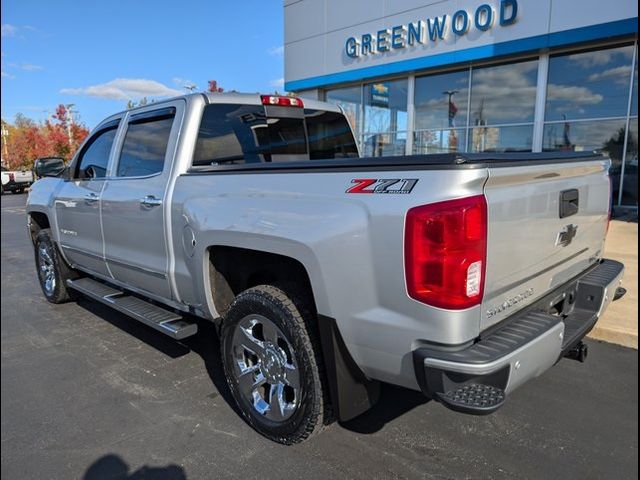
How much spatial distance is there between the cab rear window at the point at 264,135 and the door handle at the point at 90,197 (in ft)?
4.65

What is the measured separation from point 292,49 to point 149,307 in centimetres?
1519

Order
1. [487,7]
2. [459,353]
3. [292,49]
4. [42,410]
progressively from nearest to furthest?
[459,353], [42,410], [487,7], [292,49]

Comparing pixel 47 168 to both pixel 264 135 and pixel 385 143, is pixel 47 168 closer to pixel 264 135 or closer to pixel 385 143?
pixel 264 135

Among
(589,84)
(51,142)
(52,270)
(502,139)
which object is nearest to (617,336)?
(52,270)

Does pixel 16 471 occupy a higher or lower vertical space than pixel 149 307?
lower

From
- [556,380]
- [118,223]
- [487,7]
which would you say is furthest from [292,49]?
[556,380]

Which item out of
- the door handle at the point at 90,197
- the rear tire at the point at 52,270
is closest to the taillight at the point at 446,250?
the door handle at the point at 90,197

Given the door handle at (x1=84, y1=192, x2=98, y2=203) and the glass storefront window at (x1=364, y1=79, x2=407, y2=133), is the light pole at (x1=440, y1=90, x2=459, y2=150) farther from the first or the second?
the door handle at (x1=84, y1=192, x2=98, y2=203)

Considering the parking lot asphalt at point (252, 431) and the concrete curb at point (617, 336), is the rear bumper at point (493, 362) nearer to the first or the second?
the parking lot asphalt at point (252, 431)

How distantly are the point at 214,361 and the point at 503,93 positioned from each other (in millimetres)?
12086

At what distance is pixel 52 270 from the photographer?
18.5 ft

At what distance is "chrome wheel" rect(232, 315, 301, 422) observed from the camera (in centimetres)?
273

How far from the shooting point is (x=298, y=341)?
253 cm

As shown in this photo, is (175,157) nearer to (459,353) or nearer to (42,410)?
(42,410)
